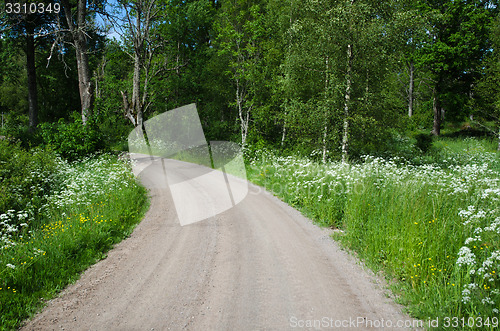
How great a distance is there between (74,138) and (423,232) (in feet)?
48.7

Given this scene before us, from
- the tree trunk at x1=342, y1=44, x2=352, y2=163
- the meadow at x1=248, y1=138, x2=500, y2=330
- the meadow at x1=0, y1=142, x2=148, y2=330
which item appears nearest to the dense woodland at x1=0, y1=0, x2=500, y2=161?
the tree trunk at x1=342, y1=44, x2=352, y2=163

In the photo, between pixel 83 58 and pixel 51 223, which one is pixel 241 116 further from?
pixel 51 223

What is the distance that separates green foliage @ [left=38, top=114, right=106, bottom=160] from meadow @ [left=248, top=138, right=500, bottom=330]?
1063 cm

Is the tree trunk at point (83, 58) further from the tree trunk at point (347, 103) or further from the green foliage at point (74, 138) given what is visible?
the tree trunk at point (347, 103)

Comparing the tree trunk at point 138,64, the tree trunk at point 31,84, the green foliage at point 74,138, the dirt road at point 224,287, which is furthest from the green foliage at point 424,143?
the tree trunk at point 31,84

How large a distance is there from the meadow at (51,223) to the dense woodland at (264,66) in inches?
196

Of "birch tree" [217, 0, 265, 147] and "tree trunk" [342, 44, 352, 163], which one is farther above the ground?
"birch tree" [217, 0, 265, 147]

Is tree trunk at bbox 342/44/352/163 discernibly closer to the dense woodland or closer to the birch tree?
the dense woodland

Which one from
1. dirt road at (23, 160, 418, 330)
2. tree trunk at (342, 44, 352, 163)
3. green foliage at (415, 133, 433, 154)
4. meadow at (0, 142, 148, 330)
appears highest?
tree trunk at (342, 44, 352, 163)

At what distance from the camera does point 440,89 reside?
1153 inches

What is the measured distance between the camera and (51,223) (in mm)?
6398

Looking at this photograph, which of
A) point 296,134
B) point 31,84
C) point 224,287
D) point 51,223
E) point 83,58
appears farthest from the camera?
point 31,84

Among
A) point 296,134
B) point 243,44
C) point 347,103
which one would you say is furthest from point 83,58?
point 347,103

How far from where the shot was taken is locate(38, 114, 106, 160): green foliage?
13.2m
